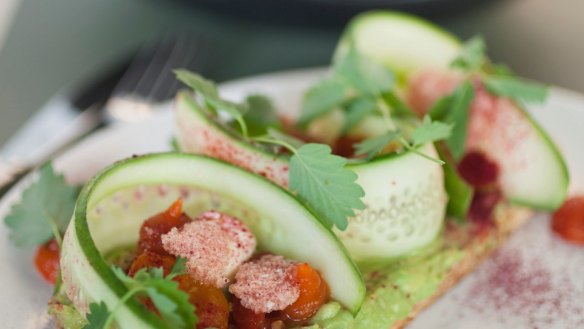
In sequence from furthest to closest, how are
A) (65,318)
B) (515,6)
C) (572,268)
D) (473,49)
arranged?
(515,6)
(473,49)
(572,268)
(65,318)

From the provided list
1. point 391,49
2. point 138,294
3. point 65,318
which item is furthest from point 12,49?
point 138,294

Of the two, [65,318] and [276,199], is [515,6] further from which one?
[65,318]

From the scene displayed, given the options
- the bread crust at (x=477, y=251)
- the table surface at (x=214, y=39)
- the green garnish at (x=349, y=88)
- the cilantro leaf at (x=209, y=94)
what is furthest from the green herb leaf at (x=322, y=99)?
the table surface at (x=214, y=39)

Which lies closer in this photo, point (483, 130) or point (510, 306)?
point (510, 306)

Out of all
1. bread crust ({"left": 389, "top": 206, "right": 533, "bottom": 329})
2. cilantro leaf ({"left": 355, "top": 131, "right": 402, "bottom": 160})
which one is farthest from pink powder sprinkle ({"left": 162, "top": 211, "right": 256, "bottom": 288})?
bread crust ({"left": 389, "top": 206, "right": 533, "bottom": 329})

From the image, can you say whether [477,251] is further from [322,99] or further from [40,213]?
[40,213]

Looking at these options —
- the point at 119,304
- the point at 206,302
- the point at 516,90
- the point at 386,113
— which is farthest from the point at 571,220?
the point at 119,304

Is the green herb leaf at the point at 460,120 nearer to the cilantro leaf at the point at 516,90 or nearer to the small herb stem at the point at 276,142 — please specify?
the cilantro leaf at the point at 516,90
